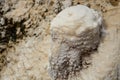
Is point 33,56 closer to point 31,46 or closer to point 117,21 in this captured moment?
point 31,46

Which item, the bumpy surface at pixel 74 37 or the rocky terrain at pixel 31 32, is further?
the rocky terrain at pixel 31 32

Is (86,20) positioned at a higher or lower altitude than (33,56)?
higher

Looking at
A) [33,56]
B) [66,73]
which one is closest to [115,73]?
[66,73]

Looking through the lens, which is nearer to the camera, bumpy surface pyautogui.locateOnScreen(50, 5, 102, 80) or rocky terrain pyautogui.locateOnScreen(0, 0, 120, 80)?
→ bumpy surface pyautogui.locateOnScreen(50, 5, 102, 80)

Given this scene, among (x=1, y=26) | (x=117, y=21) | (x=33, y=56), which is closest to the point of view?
(x=117, y=21)
